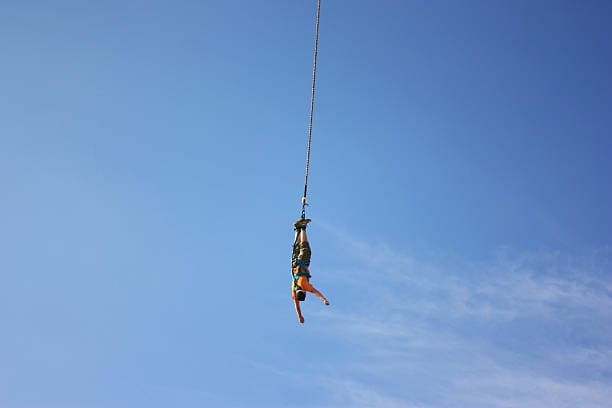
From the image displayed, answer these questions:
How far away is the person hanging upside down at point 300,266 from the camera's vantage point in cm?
1928

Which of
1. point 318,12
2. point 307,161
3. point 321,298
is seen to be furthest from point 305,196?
point 318,12

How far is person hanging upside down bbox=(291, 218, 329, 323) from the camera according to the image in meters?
19.3

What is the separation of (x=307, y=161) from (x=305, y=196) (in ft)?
3.50

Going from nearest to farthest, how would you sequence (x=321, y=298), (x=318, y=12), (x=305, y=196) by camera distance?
1. (x=321, y=298)
2. (x=305, y=196)
3. (x=318, y=12)

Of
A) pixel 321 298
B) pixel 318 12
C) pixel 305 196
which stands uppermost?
pixel 318 12

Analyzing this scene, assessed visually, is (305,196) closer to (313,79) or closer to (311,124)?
(311,124)

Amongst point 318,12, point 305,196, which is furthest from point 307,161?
point 318,12

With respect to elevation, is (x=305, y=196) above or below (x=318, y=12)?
below

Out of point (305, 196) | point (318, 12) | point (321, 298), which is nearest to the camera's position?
point (321, 298)

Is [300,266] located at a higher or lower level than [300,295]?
higher

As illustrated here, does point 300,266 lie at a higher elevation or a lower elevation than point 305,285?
higher

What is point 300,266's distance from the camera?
1942 cm

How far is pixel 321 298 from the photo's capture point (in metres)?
18.6

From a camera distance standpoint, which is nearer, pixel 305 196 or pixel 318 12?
pixel 305 196
